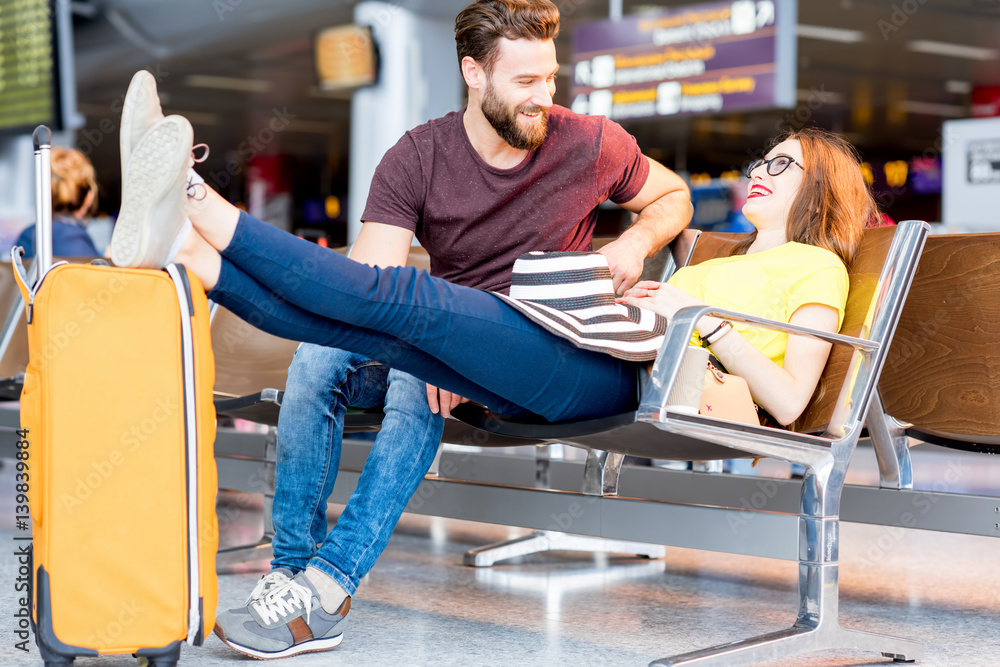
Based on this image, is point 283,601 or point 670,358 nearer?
point 670,358

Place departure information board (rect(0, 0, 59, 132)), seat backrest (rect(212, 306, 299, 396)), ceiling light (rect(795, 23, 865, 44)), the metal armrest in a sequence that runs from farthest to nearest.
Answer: ceiling light (rect(795, 23, 865, 44)) < departure information board (rect(0, 0, 59, 132)) < seat backrest (rect(212, 306, 299, 396)) < the metal armrest

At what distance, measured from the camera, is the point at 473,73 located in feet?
7.24

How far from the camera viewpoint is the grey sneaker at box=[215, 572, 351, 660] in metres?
1.73

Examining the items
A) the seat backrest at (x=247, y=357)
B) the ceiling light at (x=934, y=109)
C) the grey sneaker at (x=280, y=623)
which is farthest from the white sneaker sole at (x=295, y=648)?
the ceiling light at (x=934, y=109)

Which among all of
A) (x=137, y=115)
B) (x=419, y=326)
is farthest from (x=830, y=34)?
(x=137, y=115)

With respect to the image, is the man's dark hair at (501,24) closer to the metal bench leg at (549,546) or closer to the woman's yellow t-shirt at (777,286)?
the woman's yellow t-shirt at (777,286)

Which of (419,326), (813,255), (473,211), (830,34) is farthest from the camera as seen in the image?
(830,34)

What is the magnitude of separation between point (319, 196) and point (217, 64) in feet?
28.6

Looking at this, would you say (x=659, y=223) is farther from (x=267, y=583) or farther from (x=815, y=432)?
(x=267, y=583)

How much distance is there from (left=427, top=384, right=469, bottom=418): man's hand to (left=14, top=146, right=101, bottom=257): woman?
2.39 metres

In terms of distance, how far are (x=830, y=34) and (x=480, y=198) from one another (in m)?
7.34

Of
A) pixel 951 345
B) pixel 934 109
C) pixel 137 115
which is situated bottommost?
pixel 951 345

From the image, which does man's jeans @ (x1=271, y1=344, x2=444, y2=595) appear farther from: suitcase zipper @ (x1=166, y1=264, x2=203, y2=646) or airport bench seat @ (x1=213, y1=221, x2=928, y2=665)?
suitcase zipper @ (x1=166, y1=264, x2=203, y2=646)

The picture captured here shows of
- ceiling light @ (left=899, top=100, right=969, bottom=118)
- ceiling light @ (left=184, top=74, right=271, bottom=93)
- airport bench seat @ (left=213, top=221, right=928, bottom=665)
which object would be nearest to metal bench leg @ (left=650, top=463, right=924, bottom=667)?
airport bench seat @ (left=213, top=221, right=928, bottom=665)
